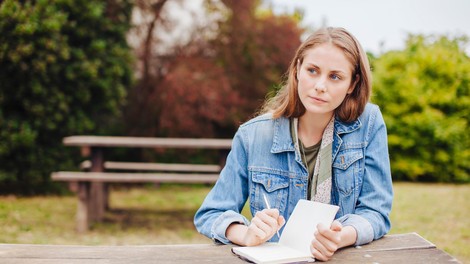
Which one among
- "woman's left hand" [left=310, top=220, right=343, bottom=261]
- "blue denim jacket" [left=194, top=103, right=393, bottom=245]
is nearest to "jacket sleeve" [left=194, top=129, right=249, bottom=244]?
"blue denim jacket" [left=194, top=103, right=393, bottom=245]

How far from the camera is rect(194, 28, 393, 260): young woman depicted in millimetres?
2025

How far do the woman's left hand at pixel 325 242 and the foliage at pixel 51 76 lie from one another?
20.5 ft

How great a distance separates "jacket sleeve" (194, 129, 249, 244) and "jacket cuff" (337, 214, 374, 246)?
396 millimetres

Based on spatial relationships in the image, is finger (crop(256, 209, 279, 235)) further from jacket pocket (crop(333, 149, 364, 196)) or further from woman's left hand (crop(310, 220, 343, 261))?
jacket pocket (crop(333, 149, 364, 196))

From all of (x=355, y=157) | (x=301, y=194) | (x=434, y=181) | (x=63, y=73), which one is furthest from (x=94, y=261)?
(x=434, y=181)

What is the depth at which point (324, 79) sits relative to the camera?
201cm

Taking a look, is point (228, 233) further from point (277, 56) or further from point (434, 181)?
point (434, 181)

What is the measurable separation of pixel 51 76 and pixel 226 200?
614cm

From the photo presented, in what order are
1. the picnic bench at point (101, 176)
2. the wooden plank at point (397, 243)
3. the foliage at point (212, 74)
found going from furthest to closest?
the foliage at point (212, 74), the picnic bench at point (101, 176), the wooden plank at point (397, 243)

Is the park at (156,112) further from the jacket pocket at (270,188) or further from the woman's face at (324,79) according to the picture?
the woman's face at (324,79)

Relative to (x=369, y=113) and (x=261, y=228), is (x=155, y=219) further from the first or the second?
(x=261, y=228)

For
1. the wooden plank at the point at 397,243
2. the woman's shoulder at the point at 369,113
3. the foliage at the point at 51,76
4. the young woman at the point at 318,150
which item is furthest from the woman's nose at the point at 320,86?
the foliage at the point at 51,76

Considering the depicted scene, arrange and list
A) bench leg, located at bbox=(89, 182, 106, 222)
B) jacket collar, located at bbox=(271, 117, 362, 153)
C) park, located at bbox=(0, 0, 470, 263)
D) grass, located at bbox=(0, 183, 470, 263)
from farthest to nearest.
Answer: bench leg, located at bbox=(89, 182, 106, 222) → park, located at bbox=(0, 0, 470, 263) → grass, located at bbox=(0, 183, 470, 263) → jacket collar, located at bbox=(271, 117, 362, 153)

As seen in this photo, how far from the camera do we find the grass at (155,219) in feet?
17.5
